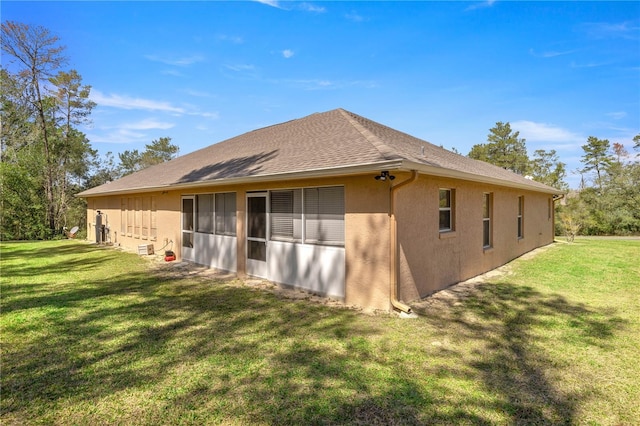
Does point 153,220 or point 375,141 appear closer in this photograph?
point 375,141

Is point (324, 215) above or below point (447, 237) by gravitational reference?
above

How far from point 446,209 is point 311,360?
17.0 feet

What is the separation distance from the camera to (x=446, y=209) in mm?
7449

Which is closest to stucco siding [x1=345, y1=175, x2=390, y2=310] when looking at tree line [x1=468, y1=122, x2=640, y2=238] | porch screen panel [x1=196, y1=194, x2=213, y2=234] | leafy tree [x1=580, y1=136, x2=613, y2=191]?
porch screen panel [x1=196, y1=194, x2=213, y2=234]

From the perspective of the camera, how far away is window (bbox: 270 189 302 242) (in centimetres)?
707

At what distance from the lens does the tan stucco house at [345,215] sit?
18.7 ft

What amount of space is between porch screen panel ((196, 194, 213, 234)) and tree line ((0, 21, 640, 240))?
66.0 ft

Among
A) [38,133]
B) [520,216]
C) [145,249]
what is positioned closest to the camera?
[520,216]

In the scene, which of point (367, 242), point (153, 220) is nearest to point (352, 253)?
point (367, 242)

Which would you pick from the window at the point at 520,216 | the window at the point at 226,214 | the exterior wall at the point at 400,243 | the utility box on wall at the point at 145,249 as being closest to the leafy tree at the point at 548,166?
the window at the point at 520,216

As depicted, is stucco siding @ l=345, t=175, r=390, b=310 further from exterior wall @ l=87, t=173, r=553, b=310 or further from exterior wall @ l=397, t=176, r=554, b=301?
exterior wall @ l=397, t=176, r=554, b=301

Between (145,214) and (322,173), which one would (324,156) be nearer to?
(322,173)

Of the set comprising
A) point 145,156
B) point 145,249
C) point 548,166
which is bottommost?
point 145,249

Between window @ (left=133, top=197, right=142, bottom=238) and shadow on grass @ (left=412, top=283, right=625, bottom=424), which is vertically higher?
window @ (left=133, top=197, right=142, bottom=238)
